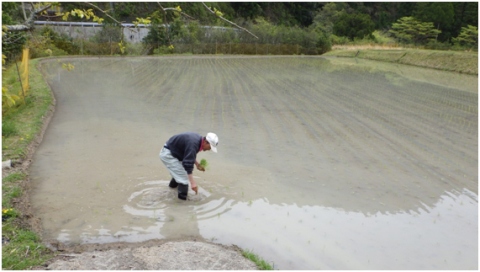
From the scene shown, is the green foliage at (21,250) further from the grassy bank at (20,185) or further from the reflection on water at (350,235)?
the reflection on water at (350,235)

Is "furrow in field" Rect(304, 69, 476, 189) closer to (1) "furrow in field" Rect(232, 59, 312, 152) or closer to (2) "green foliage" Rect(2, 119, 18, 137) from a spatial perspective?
(1) "furrow in field" Rect(232, 59, 312, 152)

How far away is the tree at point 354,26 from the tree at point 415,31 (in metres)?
3.93

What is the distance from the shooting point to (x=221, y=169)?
6.69 m

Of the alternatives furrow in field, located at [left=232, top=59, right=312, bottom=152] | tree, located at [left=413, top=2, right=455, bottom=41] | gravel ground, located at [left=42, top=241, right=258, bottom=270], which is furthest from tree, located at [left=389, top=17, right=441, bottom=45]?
gravel ground, located at [left=42, top=241, right=258, bottom=270]

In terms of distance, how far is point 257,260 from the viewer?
4.00 m

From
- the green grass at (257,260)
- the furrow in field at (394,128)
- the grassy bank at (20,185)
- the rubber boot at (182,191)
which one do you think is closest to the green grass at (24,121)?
the grassy bank at (20,185)

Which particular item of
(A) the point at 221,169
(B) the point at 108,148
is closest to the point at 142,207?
(A) the point at 221,169

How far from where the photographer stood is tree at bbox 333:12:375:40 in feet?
154

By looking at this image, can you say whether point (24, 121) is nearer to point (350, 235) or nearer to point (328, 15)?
point (350, 235)

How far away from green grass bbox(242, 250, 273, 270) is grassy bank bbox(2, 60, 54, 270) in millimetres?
1720

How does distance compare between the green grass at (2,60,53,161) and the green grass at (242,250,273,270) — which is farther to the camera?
the green grass at (2,60,53,161)

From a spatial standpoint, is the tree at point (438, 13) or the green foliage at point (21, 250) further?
the tree at point (438, 13)

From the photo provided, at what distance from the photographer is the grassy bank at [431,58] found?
2519 centimetres

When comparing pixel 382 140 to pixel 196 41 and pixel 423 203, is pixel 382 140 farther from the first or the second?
pixel 196 41
